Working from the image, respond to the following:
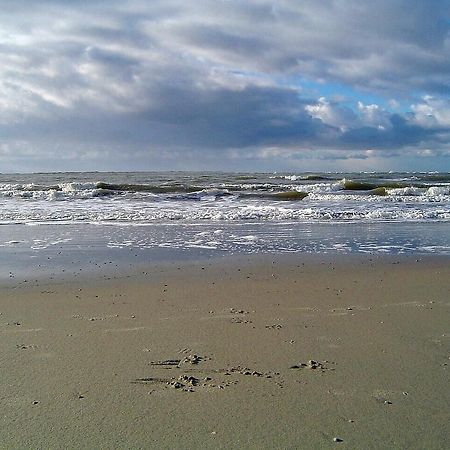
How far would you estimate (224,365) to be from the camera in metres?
4.29

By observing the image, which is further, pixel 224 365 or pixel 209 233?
pixel 209 233

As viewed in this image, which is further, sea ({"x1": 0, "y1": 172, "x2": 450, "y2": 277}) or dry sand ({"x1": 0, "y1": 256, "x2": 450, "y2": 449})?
sea ({"x1": 0, "y1": 172, "x2": 450, "y2": 277})

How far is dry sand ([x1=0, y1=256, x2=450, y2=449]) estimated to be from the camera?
3223mm

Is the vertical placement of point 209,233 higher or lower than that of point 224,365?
higher

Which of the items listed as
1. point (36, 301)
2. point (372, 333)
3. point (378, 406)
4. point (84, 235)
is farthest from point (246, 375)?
point (84, 235)

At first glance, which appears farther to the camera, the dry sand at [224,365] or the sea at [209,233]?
the sea at [209,233]

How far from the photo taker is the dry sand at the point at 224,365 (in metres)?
3.22

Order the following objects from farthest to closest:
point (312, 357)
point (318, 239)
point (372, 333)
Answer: point (318, 239)
point (372, 333)
point (312, 357)

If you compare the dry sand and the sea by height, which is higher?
the sea

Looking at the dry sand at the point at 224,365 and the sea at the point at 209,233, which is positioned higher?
the sea at the point at 209,233

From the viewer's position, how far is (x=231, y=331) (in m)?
A: 5.26

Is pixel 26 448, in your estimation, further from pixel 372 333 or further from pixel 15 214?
pixel 15 214

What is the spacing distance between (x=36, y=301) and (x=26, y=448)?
3793mm

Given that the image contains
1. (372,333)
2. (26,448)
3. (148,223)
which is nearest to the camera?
(26,448)
